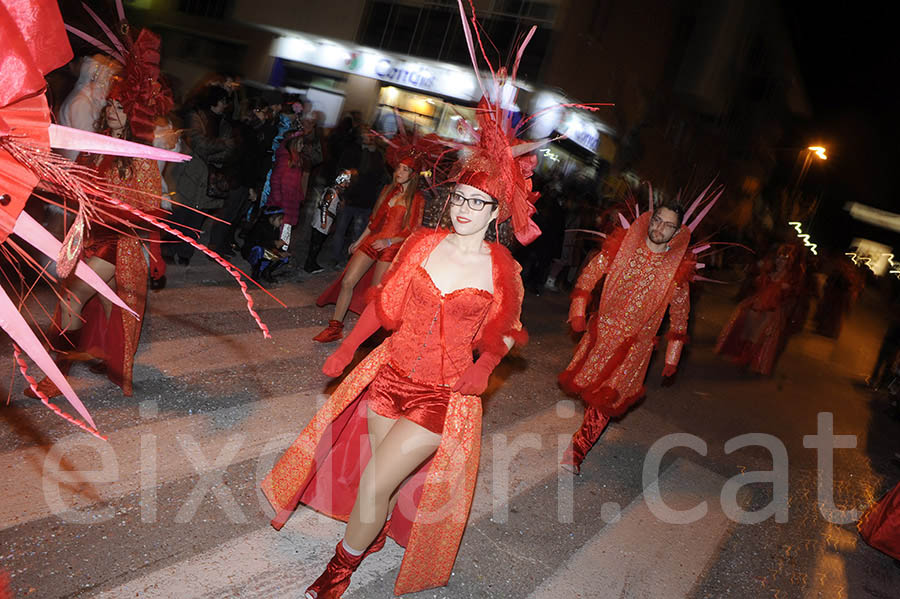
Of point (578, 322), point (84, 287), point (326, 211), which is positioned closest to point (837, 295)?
point (326, 211)

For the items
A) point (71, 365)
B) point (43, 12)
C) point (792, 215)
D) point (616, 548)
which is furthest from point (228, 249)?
point (792, 215)

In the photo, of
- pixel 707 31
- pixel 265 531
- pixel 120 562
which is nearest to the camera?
pixel 120 562

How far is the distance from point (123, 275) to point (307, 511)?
1.94 m

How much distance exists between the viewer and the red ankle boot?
9.11 feet

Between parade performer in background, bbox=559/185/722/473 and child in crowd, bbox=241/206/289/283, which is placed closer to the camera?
parade performer in background, bbox=559/185/722/473

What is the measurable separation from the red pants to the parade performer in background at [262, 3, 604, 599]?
2.13 m

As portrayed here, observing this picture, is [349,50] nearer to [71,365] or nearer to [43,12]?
[71,365]

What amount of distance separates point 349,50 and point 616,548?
19.2 meters

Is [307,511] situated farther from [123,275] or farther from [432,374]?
[123,275]

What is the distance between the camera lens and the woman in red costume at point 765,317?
9602 mm

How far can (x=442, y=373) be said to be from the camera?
2916 mm

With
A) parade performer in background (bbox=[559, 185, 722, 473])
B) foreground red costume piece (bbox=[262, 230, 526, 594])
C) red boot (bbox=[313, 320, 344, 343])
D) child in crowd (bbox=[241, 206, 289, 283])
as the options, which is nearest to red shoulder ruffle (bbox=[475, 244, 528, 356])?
foreground red costume piece (bbox=[262, 230, 526, 594])

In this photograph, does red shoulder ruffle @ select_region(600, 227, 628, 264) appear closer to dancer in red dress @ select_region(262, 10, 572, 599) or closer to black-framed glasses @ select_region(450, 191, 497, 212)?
dancer in red dress @ select_region(262, 10, 572, 599)

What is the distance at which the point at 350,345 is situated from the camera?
2939 millimetres
